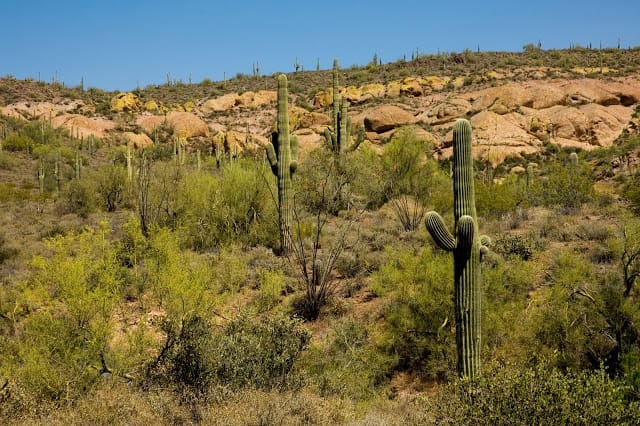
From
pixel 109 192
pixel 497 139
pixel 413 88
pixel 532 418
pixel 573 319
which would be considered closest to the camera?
pixel 532 418

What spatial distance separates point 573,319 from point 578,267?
161 centimetres

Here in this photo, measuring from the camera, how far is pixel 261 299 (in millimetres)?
11477

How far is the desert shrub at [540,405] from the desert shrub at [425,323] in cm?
318

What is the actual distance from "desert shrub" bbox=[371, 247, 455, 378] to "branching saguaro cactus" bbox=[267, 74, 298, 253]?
4.57 m

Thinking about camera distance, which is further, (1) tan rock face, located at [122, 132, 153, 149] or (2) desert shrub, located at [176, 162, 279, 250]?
(1) tan rock face, located at [122, 132, 153, 149]

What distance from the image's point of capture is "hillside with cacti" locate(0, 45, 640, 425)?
6.34m

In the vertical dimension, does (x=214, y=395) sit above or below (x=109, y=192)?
below

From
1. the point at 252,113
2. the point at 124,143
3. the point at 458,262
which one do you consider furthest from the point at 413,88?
the point at 458,262

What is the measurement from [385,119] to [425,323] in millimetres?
29784

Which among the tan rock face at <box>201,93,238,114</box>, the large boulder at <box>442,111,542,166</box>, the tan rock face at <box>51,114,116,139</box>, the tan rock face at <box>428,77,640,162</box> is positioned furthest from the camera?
the tan rock face at <box>201,93,238,114</box>

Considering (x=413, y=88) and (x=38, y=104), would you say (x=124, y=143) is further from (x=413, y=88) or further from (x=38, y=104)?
(x=413, y=88)

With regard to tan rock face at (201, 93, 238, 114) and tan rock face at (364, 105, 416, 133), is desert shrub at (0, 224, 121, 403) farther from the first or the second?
tan rock face at (201, 93, 238, 114)

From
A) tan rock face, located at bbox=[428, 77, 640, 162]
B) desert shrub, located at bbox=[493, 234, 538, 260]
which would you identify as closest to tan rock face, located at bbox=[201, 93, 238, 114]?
tan rock face, located at bbox=[428, 77, 640, 162]

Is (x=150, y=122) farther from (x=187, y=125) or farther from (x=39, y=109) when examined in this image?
(x=39, y=109)
